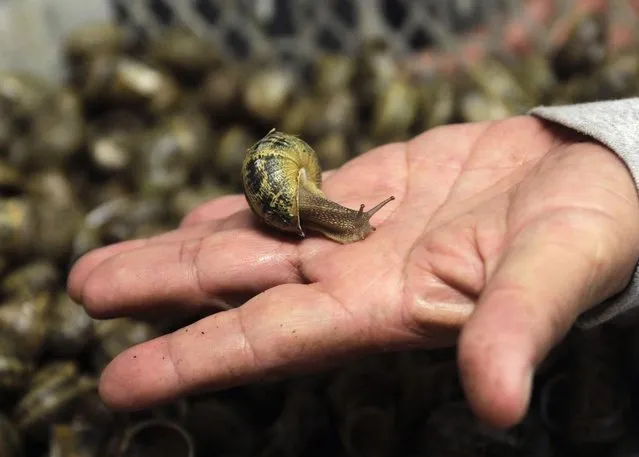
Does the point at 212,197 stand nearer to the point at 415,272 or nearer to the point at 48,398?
the point at 48,398

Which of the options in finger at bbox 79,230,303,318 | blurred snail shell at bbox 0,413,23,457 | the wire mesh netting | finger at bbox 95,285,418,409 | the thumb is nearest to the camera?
the thumb

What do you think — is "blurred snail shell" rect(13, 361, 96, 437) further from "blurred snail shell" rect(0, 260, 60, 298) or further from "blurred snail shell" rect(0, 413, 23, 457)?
"blurred snail shell" rect(0, 260, 60, 298)

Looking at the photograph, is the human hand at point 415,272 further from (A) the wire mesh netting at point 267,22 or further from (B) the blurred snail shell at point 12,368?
(A) the wire mesh netting at point 267,22

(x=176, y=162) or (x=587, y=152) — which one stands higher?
(x=587, y=152)

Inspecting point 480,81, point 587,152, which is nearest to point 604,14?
point 480,81

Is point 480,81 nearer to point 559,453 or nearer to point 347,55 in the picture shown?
point 347,55

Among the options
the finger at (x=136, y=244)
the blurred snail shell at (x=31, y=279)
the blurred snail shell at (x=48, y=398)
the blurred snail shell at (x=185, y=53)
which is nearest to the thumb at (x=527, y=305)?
the finger at (x=136, y=244)

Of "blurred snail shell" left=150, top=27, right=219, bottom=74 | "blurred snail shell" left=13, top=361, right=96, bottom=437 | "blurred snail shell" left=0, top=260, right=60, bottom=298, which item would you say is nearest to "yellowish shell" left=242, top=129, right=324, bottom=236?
"blurred snail shell" left=13, top=361, right=96, bottom=437
